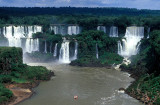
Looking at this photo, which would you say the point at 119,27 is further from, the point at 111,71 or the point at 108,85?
the point at 108,85

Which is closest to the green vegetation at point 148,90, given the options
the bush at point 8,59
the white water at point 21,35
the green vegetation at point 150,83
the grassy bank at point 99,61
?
the green vegetation at point 150,83

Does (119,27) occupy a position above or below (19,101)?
above

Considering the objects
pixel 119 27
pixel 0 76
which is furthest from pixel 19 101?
pixel 119 27

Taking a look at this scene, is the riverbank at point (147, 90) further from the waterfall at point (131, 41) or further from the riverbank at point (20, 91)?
the waterfall at point (131, 41)

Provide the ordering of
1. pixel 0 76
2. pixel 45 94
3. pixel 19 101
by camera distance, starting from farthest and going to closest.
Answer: pixel 0 76, pixel 45 94, pixel 19 101

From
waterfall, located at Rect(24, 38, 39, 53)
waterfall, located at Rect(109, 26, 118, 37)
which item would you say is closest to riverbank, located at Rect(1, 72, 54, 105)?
waterfall, located at Rect(24, 38, 39, 53)

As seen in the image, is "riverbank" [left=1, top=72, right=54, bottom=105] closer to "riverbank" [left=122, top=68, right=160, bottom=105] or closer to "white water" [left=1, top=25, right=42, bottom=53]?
"riverbank" [left=122, top=68, right=160, bottom=105]
